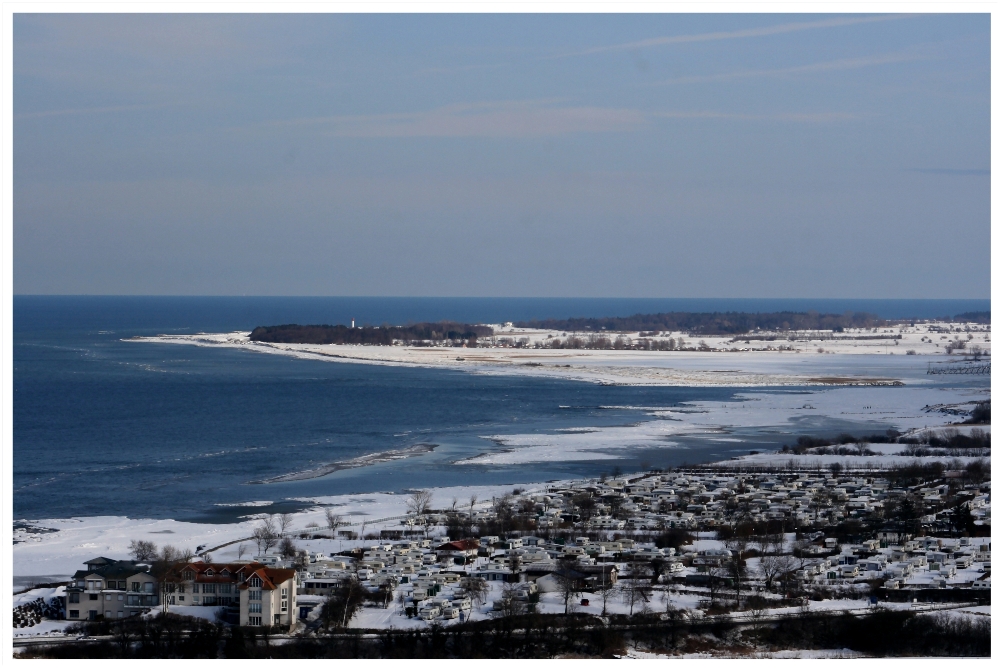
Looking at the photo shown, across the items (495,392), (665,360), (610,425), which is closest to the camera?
(610,425)

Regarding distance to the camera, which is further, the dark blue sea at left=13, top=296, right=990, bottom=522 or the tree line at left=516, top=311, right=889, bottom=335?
the tree line at left=516, top=311, right=889, bottom=335

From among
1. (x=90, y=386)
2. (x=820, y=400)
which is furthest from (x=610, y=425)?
(x=90, y=386)

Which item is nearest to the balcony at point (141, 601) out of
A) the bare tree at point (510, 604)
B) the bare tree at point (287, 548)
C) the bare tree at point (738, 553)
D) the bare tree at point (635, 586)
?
the bare tree at point (287, 548)

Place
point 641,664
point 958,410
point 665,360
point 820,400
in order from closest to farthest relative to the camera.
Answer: point 641,664
point 958,410
point 820,400
point 665,360

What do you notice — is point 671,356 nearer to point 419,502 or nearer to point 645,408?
point 645,408

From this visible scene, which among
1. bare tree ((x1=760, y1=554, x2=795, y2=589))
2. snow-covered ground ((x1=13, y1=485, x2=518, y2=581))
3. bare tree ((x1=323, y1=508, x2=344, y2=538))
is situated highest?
bare tree ((x1=760, y1=554, x2=795, y2=589))

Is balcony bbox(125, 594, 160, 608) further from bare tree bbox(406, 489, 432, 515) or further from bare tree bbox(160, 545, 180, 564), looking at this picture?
bare tree bbox(406, 489, 432, 515)

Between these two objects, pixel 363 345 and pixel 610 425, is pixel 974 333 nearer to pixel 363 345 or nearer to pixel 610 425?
pixel 363 345

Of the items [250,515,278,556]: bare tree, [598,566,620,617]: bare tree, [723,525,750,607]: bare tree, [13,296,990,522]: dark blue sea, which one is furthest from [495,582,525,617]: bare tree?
[13,296,990,522]: dark blue sea
